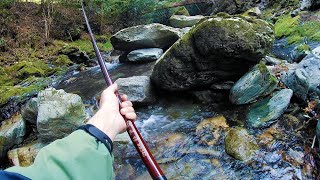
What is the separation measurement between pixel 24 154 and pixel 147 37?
26.1 ft

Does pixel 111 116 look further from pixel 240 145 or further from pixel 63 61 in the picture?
pixel 63 61

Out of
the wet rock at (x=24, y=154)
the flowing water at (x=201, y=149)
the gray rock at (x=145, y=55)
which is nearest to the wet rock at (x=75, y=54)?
the gray rock at (x=145, y=55)

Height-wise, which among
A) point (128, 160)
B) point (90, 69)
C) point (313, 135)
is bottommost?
point (90, 69)

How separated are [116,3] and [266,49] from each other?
15.2 meters

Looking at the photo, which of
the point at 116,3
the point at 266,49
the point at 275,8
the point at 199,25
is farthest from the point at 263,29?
the point at 116,3

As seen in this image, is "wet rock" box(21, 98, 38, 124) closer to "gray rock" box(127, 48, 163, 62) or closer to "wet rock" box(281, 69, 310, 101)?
"wet rock" box(281, 69, 310, 101)

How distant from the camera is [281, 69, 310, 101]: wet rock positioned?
5.45 metres

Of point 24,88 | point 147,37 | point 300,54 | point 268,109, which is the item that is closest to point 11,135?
point 24,88

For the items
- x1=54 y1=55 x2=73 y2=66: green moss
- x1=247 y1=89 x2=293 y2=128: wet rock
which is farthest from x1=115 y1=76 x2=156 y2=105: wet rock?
x1=54 y1=55 x2=73 y2=66: green moss

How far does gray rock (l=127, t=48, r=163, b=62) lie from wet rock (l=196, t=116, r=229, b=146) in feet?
20.0

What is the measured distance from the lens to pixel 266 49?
6262mm

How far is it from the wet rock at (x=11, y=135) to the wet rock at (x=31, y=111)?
0.15 meters

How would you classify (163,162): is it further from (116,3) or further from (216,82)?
(116,3)

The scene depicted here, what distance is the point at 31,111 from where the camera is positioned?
635 cm
